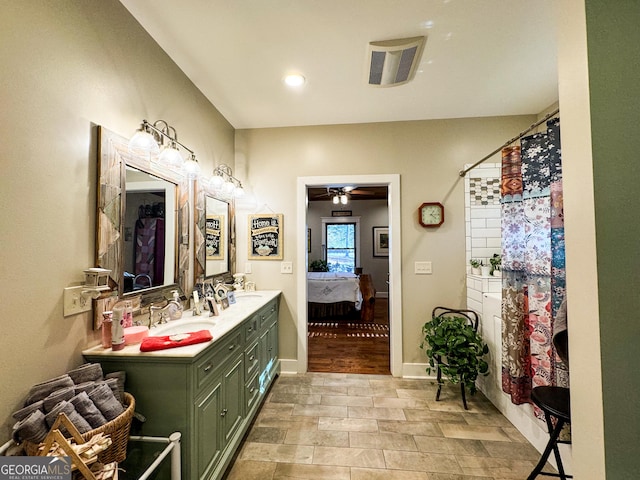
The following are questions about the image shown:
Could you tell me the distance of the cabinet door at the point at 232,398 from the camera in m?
1.61

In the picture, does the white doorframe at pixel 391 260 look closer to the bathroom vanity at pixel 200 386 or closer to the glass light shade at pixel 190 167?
the bathroom vanity at pixel 200 386

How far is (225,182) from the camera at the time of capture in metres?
2.62

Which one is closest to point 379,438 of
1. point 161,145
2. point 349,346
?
point 349,346

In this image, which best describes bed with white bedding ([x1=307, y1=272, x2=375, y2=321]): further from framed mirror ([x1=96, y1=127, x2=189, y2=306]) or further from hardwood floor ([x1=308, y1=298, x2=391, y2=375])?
framed mirror ([x1=96, y1=127, x2=189, y2=306])

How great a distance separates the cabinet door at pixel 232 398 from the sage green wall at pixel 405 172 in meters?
1.14

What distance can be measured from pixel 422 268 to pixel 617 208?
209cm

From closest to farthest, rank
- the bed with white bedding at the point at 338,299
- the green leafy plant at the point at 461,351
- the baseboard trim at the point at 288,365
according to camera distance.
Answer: the green leafy plant at the point at 461,351 → the baseboard trim at the point at 288,365 → the bed with white bedding at the point at 338,299

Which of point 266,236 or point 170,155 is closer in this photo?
point 170,155

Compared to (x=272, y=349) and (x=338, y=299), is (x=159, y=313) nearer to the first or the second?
(x=272, y=349)

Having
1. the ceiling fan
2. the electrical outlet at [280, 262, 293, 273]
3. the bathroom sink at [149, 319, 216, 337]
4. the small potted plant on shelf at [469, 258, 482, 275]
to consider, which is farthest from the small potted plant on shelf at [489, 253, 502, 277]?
the ceiling fan

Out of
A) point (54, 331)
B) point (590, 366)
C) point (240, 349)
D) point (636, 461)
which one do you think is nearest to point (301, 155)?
point (240, 349)

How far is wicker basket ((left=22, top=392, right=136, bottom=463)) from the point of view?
0.90 metres

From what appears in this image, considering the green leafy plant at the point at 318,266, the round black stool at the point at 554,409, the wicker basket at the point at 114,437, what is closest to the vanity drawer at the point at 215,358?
the wicker basket at the point at 114,437

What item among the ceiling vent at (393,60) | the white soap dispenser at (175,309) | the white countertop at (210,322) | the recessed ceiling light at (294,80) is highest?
the recessed ceiling light at (294,80)
